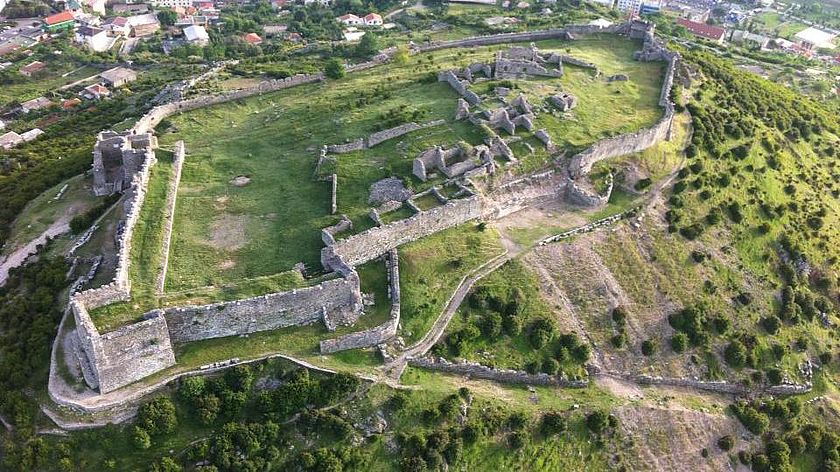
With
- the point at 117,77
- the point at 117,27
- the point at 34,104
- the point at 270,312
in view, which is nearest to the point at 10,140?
the point at 34,104

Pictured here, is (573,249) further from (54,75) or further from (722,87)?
(54,75)

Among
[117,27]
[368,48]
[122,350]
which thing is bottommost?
[117,27]

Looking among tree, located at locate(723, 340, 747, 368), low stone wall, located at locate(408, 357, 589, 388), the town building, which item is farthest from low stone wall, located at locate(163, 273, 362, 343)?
the town building

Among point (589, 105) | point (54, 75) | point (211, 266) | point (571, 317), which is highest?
point (589, 105)

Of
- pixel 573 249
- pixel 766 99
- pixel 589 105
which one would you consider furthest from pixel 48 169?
pixel 766 99

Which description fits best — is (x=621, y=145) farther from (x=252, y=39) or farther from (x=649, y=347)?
(x=252, y=39)
